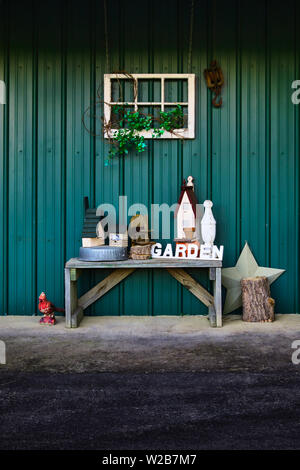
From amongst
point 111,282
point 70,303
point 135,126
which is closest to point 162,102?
point 135,126

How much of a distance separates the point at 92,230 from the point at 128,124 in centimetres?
118

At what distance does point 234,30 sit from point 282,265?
2.52 m

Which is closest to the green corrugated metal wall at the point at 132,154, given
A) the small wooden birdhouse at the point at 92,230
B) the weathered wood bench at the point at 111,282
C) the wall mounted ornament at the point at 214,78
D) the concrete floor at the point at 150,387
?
the wall mounted ornament at the point at 214,78

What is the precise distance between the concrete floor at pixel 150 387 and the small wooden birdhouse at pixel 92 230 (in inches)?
31.5

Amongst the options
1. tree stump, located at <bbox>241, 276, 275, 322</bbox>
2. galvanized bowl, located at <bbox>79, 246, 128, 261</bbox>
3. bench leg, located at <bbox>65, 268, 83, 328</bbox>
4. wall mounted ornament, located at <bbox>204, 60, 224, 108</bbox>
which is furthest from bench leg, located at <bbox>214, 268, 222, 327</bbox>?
wall mounted ornament, located at <bbox>204, 60, 224, 108</bbox>

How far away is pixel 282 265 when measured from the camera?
15.8ft

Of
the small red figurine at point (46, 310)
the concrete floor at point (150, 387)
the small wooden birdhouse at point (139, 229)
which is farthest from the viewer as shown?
the small wooden birdhouse at point (139, 229)

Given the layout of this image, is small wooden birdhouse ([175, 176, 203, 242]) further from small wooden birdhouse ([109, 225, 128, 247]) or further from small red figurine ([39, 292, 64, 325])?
small red figurine ([39, 292, 64, 325])

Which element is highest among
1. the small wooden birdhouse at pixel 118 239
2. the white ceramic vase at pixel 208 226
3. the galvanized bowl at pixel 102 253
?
the white ceramic vase at pixel 208 226

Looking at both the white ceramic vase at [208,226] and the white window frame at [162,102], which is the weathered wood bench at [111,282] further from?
the white window frame at [162,102]

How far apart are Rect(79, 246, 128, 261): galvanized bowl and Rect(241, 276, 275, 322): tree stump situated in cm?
127

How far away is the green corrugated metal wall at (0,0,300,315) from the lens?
4.80 meters

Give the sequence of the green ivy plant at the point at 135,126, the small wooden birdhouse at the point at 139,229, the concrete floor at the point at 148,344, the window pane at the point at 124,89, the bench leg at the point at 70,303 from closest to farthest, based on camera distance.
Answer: the concrete floor at the point at 148,344
the bench leg at the point at 70,303
the small wooden birdhouse at the point at 139,229
the green ivy plant at the point at 135,126
the window pane at the point at 124,89

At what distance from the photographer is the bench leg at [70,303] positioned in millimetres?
4234
